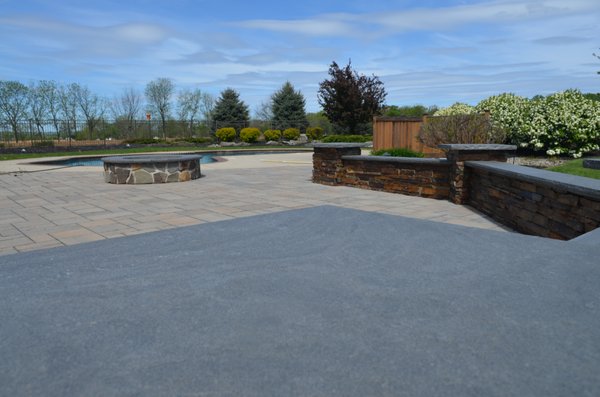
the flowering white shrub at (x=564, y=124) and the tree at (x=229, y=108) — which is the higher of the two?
the tree at (x=229, y=108)

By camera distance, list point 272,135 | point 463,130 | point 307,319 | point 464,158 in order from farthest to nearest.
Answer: point 272,135, point 463,130, point 464,158, point 307,319

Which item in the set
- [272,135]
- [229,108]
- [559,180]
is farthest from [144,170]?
[229,108]

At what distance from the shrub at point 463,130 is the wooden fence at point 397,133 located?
1.78 meters

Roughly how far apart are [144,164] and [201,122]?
27.5m

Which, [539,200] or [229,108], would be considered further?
[229,108]

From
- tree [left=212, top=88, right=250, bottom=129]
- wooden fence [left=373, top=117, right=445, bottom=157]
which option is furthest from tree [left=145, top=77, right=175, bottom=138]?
wooden fence [left=373, top=117, right=445, bottom=157]

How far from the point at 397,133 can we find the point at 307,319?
12444 millimetres

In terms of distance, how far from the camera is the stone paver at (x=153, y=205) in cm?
518

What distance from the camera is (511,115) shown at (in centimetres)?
1337

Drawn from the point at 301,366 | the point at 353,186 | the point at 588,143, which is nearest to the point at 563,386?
the point at 301,366

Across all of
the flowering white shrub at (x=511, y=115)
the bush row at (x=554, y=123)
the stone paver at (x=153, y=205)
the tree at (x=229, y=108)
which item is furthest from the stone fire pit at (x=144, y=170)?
the tree at (x=229, y=108)

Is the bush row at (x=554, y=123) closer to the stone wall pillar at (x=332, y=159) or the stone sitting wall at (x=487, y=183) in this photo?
the stone wall pillar at (x=332, y=159)

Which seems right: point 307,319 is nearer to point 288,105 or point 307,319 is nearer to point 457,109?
point 457,109

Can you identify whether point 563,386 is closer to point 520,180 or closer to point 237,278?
point 237,278
